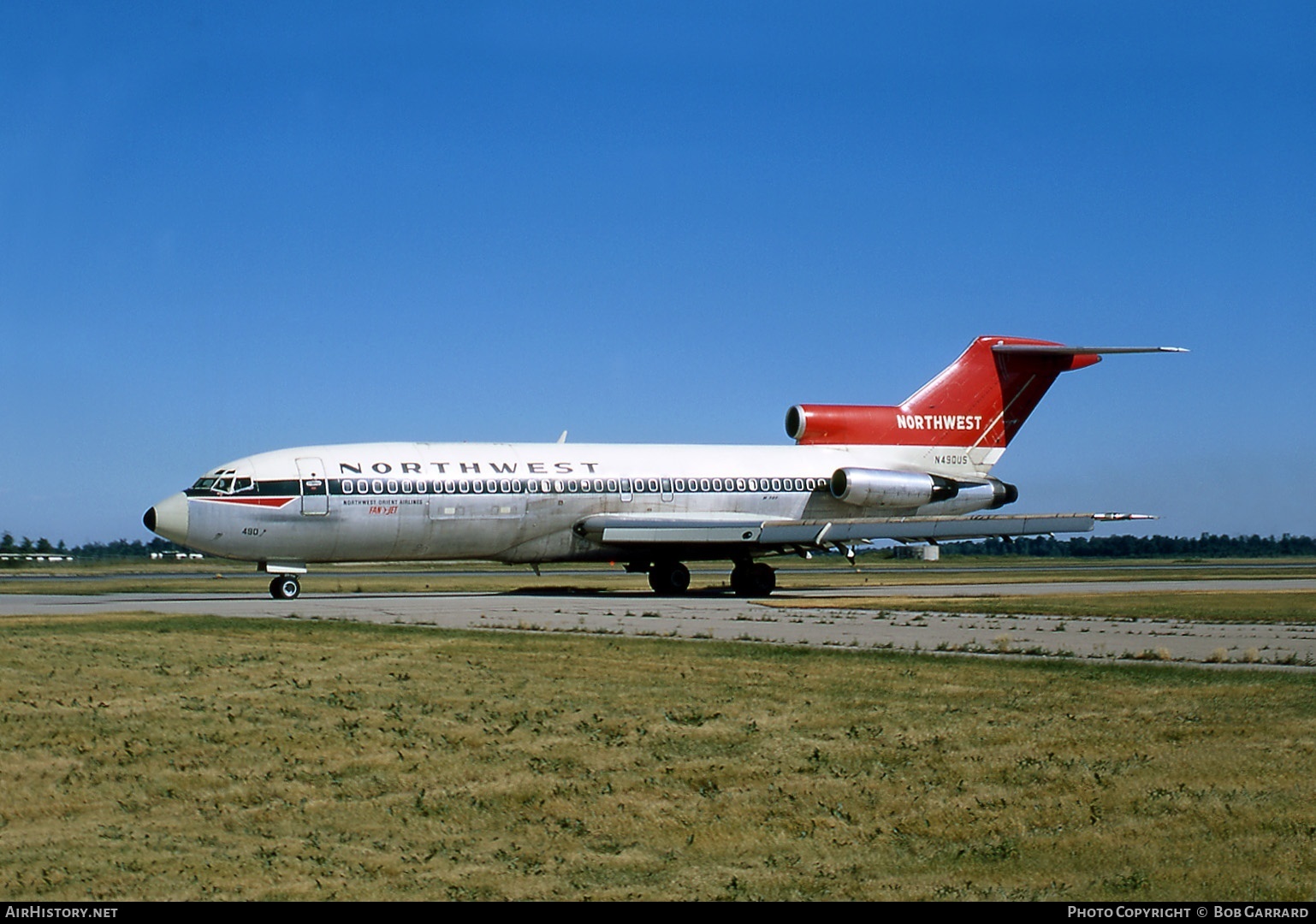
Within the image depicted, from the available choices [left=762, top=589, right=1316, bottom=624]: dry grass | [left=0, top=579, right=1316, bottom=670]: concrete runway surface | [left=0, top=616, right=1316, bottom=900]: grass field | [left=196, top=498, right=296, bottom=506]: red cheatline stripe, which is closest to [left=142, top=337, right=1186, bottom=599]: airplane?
[left=196, top=498, right=296, bottom=506]: red cheatline stripe

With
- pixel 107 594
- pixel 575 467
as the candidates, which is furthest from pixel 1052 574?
pixel 107 594

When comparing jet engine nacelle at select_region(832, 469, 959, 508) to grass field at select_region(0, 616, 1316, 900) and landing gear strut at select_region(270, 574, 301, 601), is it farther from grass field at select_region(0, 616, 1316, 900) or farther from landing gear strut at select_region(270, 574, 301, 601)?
grass field at select_region(0, 616, 1316, 900)

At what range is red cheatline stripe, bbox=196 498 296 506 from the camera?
33500 mm

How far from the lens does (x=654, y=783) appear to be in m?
10.3

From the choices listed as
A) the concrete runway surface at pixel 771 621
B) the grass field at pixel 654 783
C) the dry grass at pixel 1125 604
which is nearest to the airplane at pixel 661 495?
the concrete runway surface at pixel 771 621

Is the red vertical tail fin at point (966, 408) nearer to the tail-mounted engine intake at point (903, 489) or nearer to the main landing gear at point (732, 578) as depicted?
the tail-mounted engine intake at point (903, 489)

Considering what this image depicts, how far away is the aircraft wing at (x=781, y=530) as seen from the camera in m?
37.9

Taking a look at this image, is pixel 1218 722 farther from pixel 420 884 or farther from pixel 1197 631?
pixel 1197 631

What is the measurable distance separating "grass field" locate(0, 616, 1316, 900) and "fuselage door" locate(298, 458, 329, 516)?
17664 millimetres

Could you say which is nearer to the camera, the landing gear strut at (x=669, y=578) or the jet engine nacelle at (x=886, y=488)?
the landing gear strut at (x=669, y=578)

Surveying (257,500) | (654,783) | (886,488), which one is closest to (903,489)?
(886,488)

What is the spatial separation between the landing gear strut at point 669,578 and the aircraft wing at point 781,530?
1.71 meters

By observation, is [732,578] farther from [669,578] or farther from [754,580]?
[669,578]

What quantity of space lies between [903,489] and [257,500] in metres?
19.9
